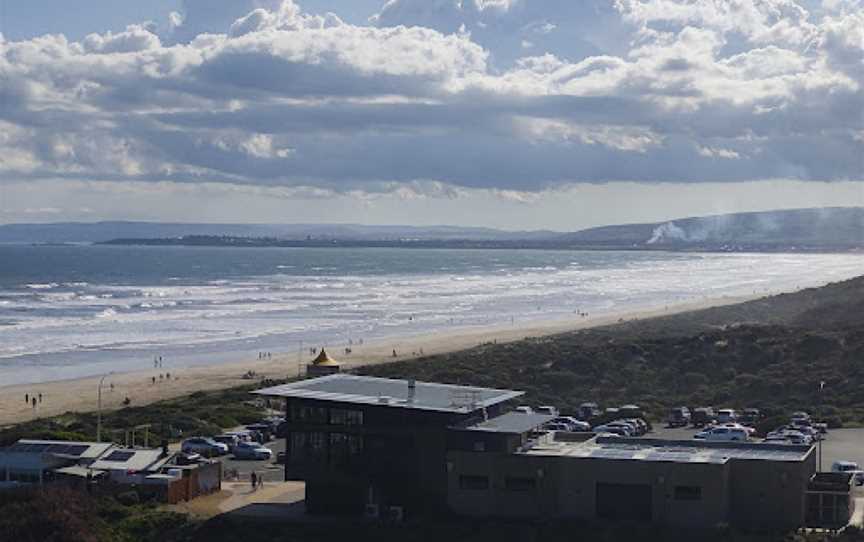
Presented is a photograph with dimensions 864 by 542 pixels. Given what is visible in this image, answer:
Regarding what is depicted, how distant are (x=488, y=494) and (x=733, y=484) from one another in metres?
6.20

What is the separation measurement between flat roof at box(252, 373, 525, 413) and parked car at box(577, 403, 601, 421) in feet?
44.6

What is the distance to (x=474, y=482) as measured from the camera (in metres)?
36.5

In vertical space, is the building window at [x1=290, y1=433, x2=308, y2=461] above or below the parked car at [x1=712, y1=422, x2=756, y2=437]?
above

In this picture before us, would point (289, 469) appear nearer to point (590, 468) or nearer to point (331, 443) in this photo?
point (331, 443)

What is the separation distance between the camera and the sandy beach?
63.1 metres

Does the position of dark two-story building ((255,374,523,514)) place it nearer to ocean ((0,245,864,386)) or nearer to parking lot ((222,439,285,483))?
parking lot ((222,439,285,483))

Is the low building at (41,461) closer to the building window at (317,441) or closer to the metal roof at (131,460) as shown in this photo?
the metal roof at (131,460)

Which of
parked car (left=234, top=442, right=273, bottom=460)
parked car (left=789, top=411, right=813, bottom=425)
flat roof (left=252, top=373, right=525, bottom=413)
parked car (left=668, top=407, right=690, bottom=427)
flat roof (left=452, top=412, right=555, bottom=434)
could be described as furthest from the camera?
parked car (left=668, top=407, right=690, bottom=427)

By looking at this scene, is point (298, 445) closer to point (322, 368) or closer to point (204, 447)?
point (204, 447)

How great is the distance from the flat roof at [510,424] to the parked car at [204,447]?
11.0 meters

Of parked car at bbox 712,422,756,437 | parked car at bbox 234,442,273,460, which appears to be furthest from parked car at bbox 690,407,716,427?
parked car at bbox 234,442,273,460

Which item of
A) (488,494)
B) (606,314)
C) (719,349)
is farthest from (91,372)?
(606,314)

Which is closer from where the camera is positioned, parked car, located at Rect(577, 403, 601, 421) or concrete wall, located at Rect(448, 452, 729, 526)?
concrete wall, located at Rect(448, 452, 729, 526)

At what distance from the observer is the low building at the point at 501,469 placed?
35.2 m
